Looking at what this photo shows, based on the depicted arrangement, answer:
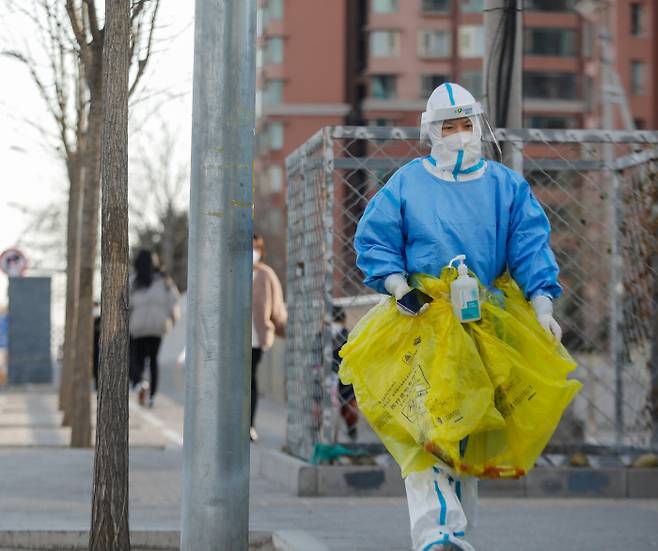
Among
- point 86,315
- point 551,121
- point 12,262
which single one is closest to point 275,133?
point 551,121

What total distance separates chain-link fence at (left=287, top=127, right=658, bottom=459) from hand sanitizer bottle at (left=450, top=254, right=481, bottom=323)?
335 centimetres

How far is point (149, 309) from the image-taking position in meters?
18.3

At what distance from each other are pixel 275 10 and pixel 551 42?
17.7 metres

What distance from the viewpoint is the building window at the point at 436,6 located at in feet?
298

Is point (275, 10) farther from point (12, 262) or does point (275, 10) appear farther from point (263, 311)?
point (263, 311)

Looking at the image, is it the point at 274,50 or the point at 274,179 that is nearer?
the point at 274,50

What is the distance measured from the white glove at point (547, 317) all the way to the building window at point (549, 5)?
81.8 m

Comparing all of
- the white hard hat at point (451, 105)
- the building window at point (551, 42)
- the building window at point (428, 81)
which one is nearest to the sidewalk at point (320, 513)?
the white hard hat at point (451, 105)

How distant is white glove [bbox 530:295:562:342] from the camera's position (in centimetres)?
616

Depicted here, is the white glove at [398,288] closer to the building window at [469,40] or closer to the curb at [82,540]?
the curb at [82,540]

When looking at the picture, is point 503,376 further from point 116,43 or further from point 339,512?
point 339,512

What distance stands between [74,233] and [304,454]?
40.4 ft

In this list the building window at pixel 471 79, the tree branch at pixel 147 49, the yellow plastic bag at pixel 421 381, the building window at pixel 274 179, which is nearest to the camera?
the yellow plastic bag at pixel 421 381

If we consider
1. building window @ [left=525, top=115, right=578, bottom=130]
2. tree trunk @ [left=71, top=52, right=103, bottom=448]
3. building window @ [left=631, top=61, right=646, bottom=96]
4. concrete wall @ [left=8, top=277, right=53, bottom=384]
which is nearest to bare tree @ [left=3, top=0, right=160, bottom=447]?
tree trunk @ [left=71, top=52, right=103, bottom=448]
